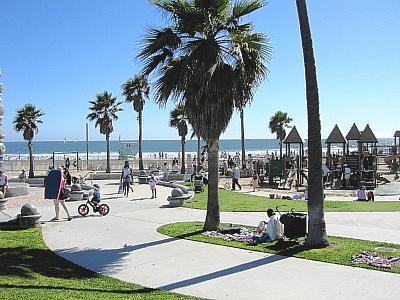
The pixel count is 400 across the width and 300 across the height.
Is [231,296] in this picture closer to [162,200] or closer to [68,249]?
[68,249]

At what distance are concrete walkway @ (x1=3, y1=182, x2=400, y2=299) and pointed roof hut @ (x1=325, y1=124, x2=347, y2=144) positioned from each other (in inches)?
783

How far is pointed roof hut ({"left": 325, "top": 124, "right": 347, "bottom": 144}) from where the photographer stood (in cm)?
3453

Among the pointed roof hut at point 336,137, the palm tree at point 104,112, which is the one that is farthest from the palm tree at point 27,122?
the pointed roof hut at point 336,137

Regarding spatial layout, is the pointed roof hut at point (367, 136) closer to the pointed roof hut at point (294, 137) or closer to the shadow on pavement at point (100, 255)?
the pointed roof hut at point (294, 137)

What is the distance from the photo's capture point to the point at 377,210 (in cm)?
1742

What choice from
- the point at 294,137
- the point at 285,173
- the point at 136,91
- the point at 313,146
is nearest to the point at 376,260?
the point at 313,146

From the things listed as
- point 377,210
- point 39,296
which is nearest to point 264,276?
point 39,296

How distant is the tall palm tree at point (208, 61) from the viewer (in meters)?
11.9

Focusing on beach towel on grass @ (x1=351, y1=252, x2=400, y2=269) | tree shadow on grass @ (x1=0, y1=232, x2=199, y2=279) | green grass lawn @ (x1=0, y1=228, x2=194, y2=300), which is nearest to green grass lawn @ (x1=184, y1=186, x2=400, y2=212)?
tree shadow on grass @ (x1=0, y1=232, x2=199, y2=279)

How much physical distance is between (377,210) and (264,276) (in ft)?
34.8

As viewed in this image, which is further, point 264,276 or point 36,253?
point 36,253

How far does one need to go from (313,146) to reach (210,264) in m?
3.58

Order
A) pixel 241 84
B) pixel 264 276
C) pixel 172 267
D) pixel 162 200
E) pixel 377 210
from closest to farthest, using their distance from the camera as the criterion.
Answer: pixel 264 276 < pixel 172 267 < pixel 241 84 < pixel 377 210 < pixel 162 200

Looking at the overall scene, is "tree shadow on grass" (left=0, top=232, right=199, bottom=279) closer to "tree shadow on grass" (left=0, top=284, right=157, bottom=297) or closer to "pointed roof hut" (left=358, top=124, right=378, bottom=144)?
"tree shadow on grass" (left=0, top=284, right=157, bottom=297)
